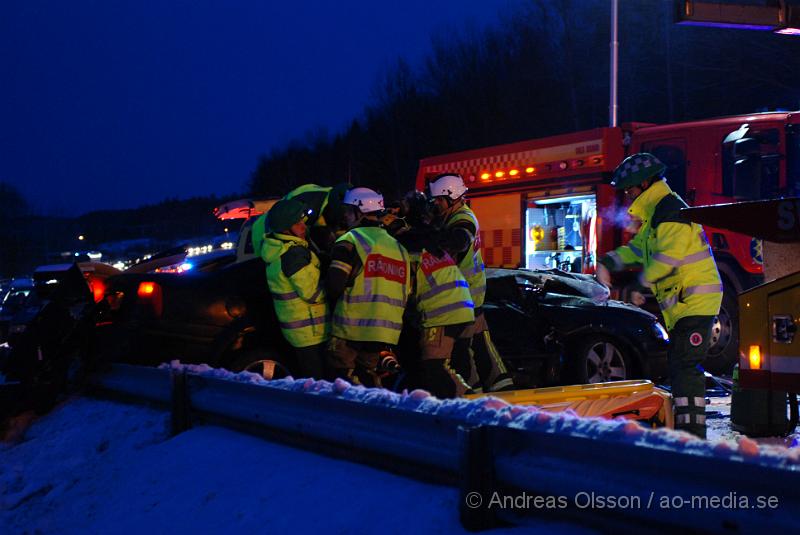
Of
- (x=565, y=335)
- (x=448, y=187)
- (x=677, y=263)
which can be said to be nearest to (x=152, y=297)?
(x=448, y=187)

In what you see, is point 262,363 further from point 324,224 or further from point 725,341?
point 725,341

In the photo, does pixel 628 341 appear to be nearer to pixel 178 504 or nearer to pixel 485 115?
pixel 178 504

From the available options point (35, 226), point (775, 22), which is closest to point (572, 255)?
point (775, 22)

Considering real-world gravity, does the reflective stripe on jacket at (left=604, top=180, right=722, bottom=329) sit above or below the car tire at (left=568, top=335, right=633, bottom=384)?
above

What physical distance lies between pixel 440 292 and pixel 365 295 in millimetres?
568

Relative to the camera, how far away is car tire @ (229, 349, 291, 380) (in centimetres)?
580

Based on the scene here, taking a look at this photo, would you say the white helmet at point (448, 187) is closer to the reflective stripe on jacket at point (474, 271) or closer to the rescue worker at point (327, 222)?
the reflective stripe on jacket at point (474, 271)

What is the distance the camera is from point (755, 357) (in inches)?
196

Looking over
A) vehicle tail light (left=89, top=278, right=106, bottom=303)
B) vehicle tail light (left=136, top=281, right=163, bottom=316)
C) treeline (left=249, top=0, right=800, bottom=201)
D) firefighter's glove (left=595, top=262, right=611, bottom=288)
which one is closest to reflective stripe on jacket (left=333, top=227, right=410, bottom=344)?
firefighter's glove (left=595, top=262, right=611, bottom=288)

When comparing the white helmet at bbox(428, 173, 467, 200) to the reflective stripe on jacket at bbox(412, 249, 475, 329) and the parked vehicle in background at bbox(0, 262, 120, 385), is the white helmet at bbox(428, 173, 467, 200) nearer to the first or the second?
the reflective stripe on jacket at bbox(412, 249, 475, 329)

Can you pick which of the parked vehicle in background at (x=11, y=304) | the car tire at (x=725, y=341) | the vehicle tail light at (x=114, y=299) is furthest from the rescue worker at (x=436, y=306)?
the parked vehicle in background at (x=11, y=304)

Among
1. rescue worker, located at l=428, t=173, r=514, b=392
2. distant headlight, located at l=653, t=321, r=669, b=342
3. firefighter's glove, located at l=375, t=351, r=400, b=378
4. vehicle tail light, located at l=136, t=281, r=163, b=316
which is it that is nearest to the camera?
firefighter's glove, located at l=375, t=351, r=400, b=378

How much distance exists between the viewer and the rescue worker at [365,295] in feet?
17.0

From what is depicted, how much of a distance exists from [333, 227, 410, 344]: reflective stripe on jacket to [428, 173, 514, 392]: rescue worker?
1.53 feet
